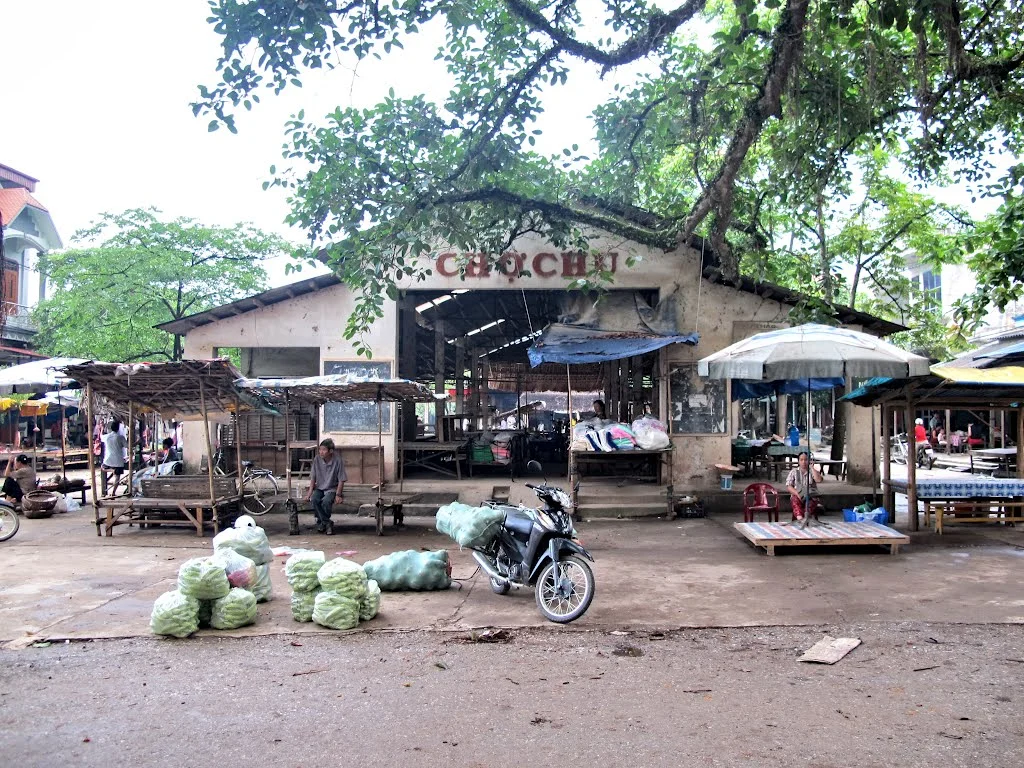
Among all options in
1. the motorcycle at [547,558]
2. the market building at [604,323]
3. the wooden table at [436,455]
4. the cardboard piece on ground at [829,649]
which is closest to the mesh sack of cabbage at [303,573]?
the motorcycle at [547,558]

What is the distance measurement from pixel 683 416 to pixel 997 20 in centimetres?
699

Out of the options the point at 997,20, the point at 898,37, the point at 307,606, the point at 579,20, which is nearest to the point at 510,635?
the point at 307,606

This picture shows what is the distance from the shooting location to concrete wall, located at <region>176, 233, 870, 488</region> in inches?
526

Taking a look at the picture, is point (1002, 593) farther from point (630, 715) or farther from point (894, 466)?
point (894, 466)

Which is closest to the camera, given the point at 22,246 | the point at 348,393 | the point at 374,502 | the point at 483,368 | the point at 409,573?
the point at 409,573

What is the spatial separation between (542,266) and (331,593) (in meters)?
8.49

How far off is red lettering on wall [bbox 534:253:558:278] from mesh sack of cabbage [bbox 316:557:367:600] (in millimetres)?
8174

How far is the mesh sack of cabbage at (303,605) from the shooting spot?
6.37 meters

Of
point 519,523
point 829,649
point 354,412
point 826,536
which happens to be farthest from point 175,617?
point 354,412

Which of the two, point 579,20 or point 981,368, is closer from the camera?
point 579,20

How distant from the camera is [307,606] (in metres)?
6.39

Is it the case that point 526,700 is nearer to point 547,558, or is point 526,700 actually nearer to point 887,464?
point 547,558

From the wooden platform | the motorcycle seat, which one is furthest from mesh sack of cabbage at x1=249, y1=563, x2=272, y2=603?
the wooden platform

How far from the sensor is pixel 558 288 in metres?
13.6
